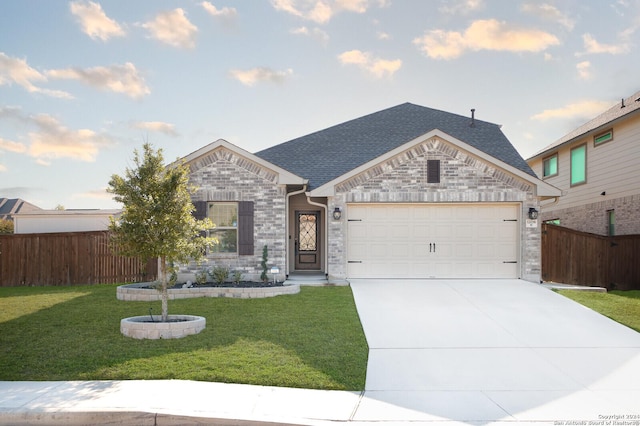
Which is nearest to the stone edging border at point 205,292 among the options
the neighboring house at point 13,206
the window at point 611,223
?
the window at point 611,223

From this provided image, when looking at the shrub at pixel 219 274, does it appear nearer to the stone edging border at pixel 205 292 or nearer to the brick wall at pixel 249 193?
the brick wall at pixel 249 193

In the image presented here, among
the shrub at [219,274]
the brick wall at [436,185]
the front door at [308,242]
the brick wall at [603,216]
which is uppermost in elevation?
the brick wall at [436,185]

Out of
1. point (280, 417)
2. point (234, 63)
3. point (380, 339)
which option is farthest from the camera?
point (234, 63)

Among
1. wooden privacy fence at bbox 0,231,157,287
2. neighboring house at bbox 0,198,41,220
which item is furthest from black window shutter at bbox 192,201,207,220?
neighboring house at bbox 0,198,41,220

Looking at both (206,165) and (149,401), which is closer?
(149,401)

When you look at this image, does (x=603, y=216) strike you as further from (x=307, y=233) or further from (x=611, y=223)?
(x=307, y=233)

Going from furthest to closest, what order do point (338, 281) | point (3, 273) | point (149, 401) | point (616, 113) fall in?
point (616, 113)
point (3, 273)
point (338, 281)
point (149, 401)

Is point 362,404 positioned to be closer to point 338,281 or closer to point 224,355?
point 224,355

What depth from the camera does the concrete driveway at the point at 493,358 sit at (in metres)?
5.48

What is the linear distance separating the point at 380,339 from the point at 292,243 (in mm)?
8272

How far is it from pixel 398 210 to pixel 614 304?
578cm

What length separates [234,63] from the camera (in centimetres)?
1415

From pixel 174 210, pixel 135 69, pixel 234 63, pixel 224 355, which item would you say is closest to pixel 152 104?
pixel 135 69

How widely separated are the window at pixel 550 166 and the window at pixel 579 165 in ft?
4.58
